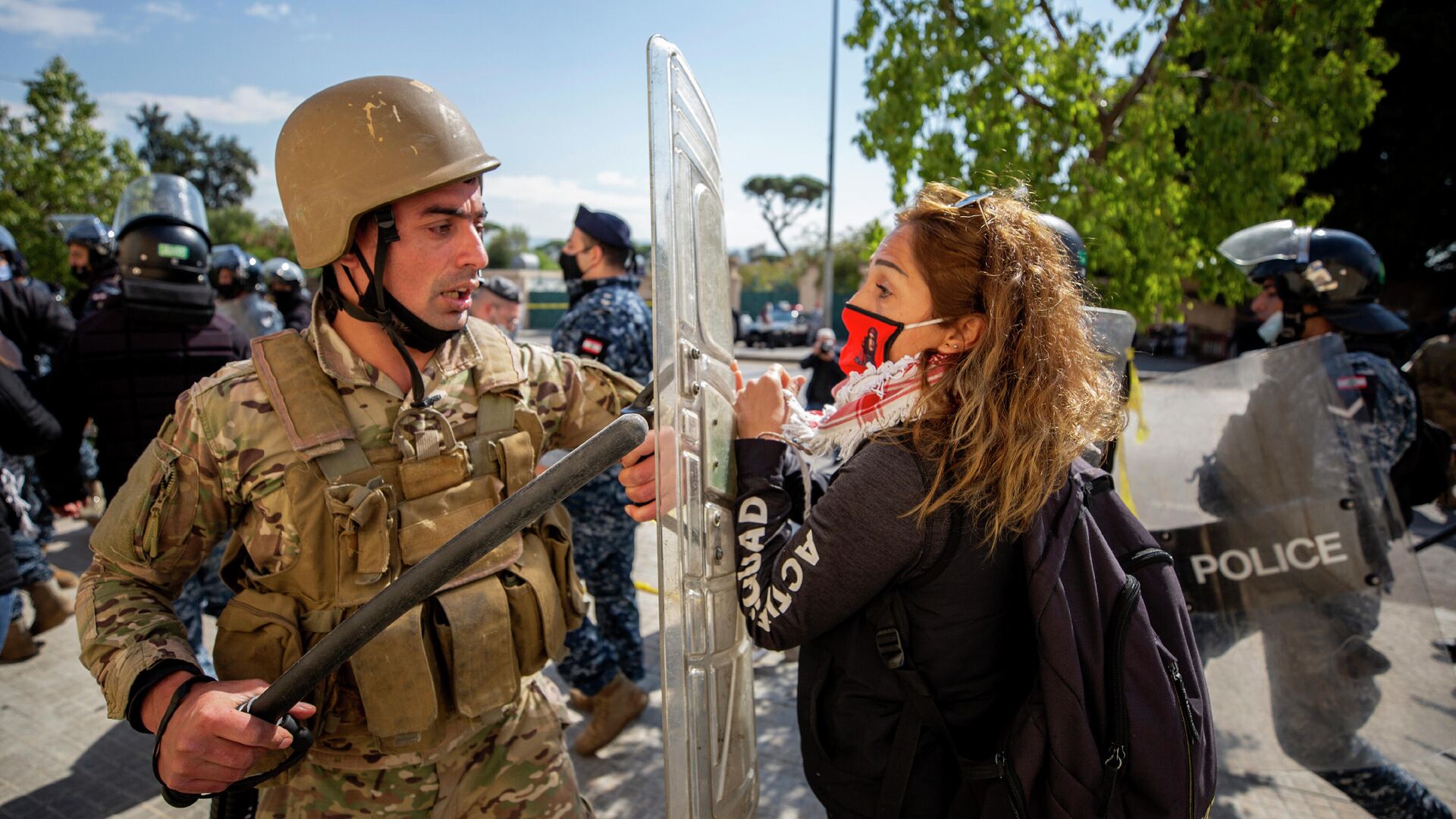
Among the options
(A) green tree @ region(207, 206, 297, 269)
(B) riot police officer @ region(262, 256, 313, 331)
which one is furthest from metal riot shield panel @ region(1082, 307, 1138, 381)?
(A) green tree @ region(207, 206, 297, 269)

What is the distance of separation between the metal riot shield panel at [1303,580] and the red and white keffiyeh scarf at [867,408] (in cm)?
168

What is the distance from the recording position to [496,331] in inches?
74.5

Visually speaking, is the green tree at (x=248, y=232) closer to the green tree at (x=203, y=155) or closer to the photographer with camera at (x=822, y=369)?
the green tree at (x=203, y=155)

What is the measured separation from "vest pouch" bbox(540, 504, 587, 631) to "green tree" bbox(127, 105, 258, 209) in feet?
233

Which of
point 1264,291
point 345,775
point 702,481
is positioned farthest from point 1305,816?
point 345,775


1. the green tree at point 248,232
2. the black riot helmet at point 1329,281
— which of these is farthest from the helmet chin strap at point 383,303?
the green tree at point 248,232

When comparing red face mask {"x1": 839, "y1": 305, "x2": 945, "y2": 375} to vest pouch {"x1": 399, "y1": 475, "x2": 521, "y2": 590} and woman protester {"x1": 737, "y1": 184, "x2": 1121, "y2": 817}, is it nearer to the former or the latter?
woman protester {"x1": 737, "y1": 184, "x2": 1121, "y2": 817}

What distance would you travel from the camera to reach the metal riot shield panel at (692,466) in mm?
1176

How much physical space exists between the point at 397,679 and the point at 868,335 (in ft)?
3.63

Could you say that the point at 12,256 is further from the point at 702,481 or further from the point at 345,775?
the point at 702,481

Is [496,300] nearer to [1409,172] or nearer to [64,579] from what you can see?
[64,579]

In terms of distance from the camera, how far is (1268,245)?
3117 mm

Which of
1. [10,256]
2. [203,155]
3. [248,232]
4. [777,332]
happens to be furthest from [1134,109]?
[203,155]

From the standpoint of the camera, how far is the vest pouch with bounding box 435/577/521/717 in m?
1.52
